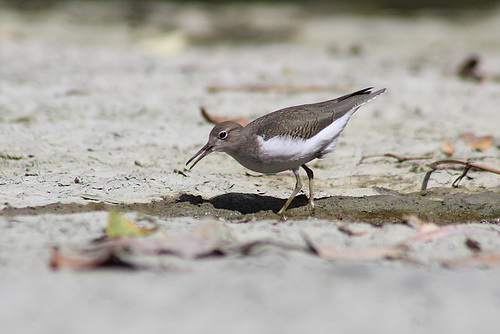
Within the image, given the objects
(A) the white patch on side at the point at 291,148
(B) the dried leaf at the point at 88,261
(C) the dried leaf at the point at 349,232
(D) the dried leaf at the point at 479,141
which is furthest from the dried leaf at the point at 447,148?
(B) the dried leaf at the point at 88,261

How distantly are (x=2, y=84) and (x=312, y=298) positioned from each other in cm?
575

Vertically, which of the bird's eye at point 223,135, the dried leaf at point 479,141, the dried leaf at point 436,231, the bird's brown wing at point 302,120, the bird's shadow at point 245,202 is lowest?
the bird's shadow at point 245,202

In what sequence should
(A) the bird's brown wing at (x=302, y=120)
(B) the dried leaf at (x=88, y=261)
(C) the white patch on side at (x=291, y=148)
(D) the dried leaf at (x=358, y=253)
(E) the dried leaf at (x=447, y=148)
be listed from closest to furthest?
(B) the dried leaf at (x=88, y=261) → (D) the dried leaf at (x=358, y=253) → (C) the white patch on side at (x=291, y=148) → (A) the bird's brown wing at (x=302, y=120) → (E) the dried leaf at (x=447, y=148)

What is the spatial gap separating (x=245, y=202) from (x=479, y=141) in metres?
2.58

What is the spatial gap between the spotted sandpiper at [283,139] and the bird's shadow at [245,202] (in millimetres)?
107

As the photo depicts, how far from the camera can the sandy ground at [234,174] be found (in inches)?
97.0

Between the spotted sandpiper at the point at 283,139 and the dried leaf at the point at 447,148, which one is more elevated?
the spotted sandpiper at the point at 283,139

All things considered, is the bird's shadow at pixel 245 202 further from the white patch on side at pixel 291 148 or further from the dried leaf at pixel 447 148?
the dried leaf at pixel 447 148

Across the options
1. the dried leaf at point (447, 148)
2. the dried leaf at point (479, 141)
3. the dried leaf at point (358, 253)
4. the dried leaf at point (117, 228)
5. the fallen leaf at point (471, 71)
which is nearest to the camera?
the dried leaf at point (358, 253)

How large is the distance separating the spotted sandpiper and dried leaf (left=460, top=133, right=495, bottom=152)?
1.59m

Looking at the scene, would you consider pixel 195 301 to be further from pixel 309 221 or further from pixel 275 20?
pixel 275 20

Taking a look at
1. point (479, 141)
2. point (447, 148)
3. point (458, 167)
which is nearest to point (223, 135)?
point (458, 167)

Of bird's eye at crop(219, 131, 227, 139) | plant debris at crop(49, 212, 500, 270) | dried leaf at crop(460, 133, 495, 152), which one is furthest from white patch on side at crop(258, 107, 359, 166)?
dried leaf at crop(460, 133, 495, 152)

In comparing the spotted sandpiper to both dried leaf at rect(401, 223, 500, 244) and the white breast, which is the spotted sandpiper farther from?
dried leaf at rect(401, 223, 500, 244)
